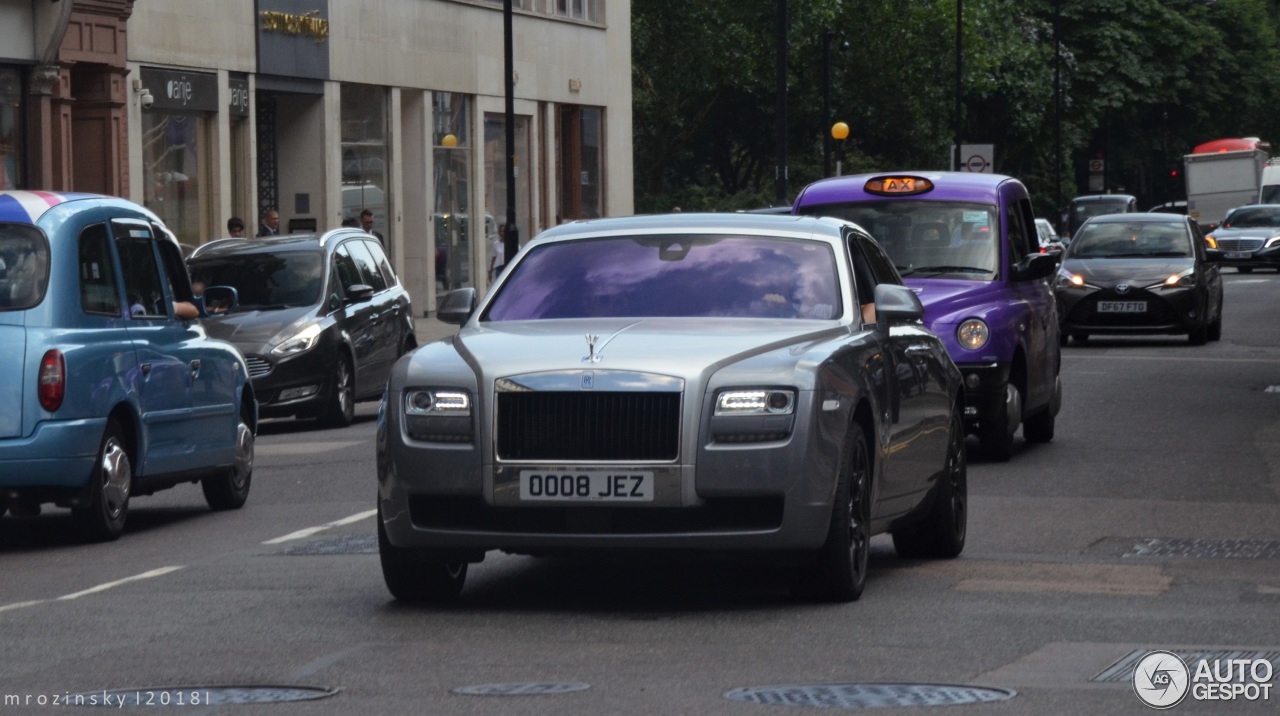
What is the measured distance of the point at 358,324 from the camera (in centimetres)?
2228

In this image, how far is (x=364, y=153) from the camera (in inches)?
1641

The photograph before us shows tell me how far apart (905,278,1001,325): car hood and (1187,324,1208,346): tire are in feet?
49.0

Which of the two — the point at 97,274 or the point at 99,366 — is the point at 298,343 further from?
the point at 99,366

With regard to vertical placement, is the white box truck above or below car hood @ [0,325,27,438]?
above

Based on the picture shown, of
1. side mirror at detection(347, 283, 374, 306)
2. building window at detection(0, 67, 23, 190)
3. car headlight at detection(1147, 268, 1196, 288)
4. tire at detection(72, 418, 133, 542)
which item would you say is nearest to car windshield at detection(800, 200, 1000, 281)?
tire at detection(72, 418, 133, 542)

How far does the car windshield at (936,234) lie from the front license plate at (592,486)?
8.09m

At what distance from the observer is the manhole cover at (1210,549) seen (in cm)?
1116

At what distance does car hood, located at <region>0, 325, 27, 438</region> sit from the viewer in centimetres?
1196

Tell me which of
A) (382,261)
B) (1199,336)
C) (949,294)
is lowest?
(1199,336)

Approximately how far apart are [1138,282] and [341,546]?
20.1m

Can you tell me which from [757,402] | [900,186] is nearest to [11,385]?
[757,402]

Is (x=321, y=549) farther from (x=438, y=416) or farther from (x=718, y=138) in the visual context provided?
(x=718, y=138)

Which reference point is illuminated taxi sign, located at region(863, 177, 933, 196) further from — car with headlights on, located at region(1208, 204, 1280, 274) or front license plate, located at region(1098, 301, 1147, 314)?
car with headlights on, located at region(1208, 204, 1280, 274)

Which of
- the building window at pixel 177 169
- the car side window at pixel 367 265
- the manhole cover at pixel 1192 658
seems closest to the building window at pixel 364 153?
the building window at pixel 177 169
